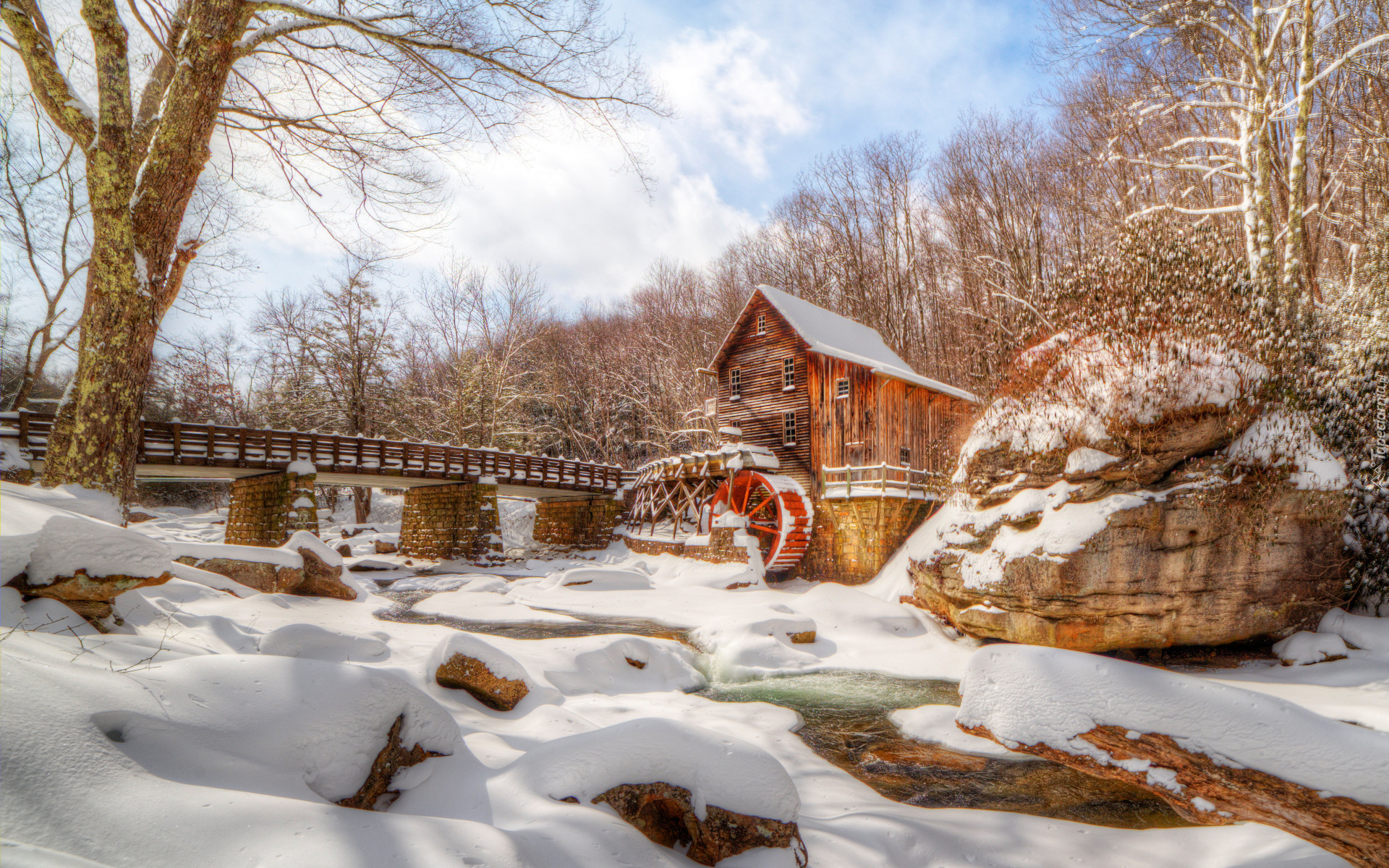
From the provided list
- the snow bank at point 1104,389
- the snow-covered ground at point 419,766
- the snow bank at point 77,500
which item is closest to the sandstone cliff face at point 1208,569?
the snow-covered ground at point 419,766

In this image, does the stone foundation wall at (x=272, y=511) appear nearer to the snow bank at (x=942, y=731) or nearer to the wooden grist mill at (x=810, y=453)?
the wooden grist mill at (x=810, y=453)

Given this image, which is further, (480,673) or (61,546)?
(480,673)

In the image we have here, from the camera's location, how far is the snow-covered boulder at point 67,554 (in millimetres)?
3562

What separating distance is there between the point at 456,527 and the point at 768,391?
1224 centimetres

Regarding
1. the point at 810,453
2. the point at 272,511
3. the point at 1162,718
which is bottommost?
the point at 1162,718

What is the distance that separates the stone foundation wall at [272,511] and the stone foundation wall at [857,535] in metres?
14.5

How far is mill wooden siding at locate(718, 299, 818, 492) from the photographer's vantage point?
1995cm

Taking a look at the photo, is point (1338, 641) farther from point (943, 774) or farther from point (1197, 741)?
point (943, 774)

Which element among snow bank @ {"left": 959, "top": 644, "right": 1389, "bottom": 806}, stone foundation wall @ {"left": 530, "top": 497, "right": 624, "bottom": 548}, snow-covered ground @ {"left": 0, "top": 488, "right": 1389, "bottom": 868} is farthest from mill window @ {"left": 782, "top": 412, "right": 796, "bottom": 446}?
snow bank @ {"left": 959, "top": 644, "right": 1389, "bottom": 806}

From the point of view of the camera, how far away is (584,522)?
86.5 feet

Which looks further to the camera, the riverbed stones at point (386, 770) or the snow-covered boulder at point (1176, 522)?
the snow-covered boulder at point (1176, 522)

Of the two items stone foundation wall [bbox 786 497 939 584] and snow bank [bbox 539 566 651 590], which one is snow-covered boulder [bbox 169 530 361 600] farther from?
stone foundation wall [bbox 786 497 939 584]

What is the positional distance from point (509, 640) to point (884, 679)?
5420 mm

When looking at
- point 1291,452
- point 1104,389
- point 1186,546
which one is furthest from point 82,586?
point 1291,452
